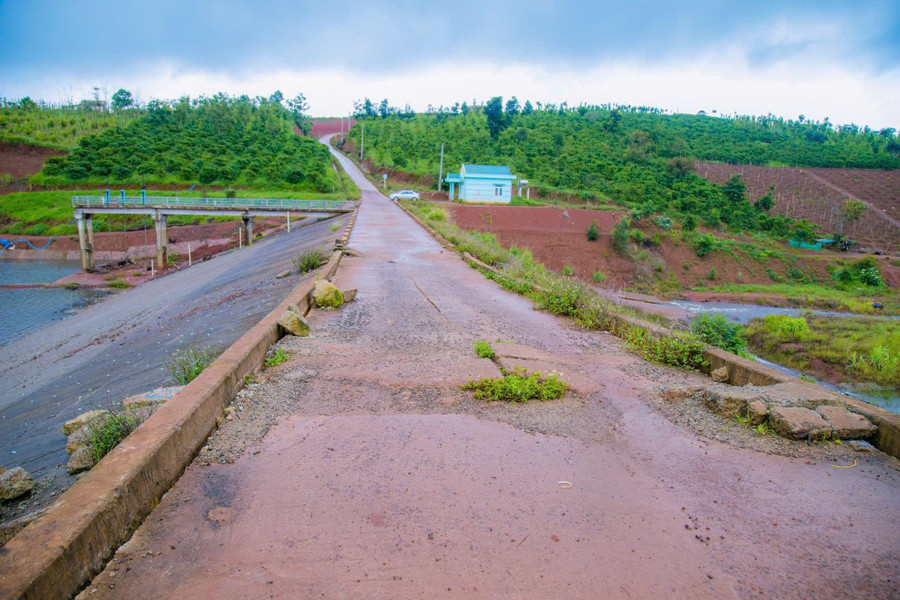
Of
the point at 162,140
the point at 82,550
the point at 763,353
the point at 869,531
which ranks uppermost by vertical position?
the point at 162,140

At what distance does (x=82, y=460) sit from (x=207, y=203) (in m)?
32.6

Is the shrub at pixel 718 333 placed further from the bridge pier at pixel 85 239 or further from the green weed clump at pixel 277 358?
the bridge pier at pixel 85 239

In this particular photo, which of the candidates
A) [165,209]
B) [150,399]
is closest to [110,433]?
[150,399]

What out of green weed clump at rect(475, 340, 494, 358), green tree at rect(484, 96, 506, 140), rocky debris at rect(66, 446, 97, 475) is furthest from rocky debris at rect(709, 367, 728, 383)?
green tree at rect(484, 96, 506, 140)

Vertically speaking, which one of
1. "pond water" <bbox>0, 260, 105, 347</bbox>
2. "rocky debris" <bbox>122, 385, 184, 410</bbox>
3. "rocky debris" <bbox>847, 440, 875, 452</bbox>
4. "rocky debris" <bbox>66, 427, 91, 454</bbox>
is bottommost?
"pond water" <bbox>0, 260, 105, 347</bbox>

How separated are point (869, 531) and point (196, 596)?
3718 millimetres

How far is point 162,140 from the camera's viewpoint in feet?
191

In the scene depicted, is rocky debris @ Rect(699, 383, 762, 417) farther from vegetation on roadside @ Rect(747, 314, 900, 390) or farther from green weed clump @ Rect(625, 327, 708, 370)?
vegetation on roadside @ Rect(747, 314, 900, 390)

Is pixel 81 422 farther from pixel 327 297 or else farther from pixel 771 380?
pixel 771 380

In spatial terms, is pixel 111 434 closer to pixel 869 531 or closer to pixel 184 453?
pixel 184 453

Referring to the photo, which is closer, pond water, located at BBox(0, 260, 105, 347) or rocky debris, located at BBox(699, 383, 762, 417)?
rocky debris, located at BBox(699, 383, 762, 417)

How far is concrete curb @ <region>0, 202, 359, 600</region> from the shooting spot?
217 cm

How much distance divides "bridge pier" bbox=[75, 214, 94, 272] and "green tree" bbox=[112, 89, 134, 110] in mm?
61145

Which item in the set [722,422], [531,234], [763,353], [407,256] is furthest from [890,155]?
[722,422]
